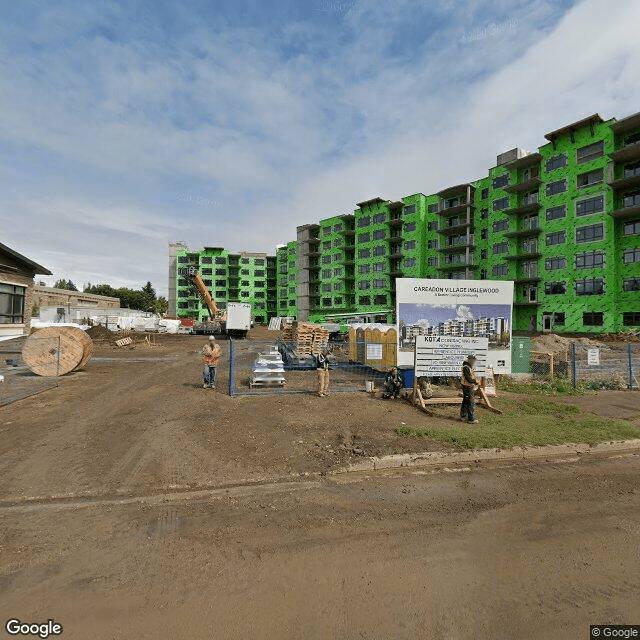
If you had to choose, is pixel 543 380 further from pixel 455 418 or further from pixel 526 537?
pixel 526 537

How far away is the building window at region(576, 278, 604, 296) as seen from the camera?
1431 inches

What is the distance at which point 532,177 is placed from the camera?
4416 centimetres

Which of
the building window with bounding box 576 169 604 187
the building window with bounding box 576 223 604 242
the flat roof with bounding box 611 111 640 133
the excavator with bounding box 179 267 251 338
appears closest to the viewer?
the flat roof with bounding box 611 111 640 133

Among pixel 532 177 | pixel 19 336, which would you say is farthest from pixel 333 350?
pixel 532 177

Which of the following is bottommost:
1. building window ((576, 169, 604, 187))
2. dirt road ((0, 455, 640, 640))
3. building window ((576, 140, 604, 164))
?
dirt road ((0, 455, 640, 640))

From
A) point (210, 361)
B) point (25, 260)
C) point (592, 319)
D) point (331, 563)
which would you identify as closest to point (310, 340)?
point (210, 361)

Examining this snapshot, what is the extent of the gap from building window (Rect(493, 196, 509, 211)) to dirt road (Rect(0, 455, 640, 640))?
4929 cm

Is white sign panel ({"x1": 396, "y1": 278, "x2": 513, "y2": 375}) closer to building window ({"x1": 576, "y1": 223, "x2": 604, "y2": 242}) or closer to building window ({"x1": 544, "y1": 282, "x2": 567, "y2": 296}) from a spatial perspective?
building window ({"x1": 576, "y1": 223, "x2": 604, "y2": 242})

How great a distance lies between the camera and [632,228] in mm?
35375

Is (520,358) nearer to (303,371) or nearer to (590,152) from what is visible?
(303,371)

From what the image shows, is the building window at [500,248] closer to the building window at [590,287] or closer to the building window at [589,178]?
the building window at [589,178]

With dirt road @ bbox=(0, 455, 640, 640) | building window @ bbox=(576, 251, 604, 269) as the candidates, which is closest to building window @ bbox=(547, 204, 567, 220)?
building window @ bbox=(576, 251, 604, 269)

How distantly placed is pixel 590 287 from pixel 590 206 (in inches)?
341

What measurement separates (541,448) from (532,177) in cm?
4768
